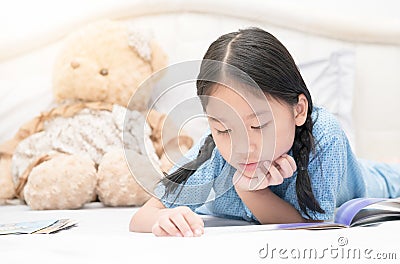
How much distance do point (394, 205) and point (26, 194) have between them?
0.87 meters

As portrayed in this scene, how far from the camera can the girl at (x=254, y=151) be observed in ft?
3.38

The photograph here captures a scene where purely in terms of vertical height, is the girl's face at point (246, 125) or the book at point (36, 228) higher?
the girl's face at point (246, 125)

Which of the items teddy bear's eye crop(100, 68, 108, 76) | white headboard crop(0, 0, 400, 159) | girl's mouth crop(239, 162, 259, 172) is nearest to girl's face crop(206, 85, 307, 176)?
girl's mouth crop(239, 162, 259, 172)

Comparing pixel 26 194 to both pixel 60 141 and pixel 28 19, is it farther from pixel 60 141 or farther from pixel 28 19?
pixel 28 19

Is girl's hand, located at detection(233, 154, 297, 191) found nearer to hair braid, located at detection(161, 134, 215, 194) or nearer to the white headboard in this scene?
hair braid, located at detection(161, 134, 215, 194)

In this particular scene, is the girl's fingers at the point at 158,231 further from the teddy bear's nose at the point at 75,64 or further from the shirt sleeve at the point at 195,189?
the teddy bear's nose at the point at 75,64

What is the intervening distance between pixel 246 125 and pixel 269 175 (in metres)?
0.13

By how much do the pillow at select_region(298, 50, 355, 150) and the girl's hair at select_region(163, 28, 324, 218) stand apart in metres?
0.85

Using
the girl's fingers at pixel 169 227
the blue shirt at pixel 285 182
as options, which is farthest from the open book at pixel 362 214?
the girl's fingers at pixel 169 227

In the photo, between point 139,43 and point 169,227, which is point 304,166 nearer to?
point 169,227

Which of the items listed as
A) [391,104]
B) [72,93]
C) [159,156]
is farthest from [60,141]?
[391,104]

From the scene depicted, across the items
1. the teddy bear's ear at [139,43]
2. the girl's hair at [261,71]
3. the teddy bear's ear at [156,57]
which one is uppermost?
the girl's hair at [261,71]

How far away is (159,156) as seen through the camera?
5.47 ft

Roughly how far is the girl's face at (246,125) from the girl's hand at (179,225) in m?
0.13
